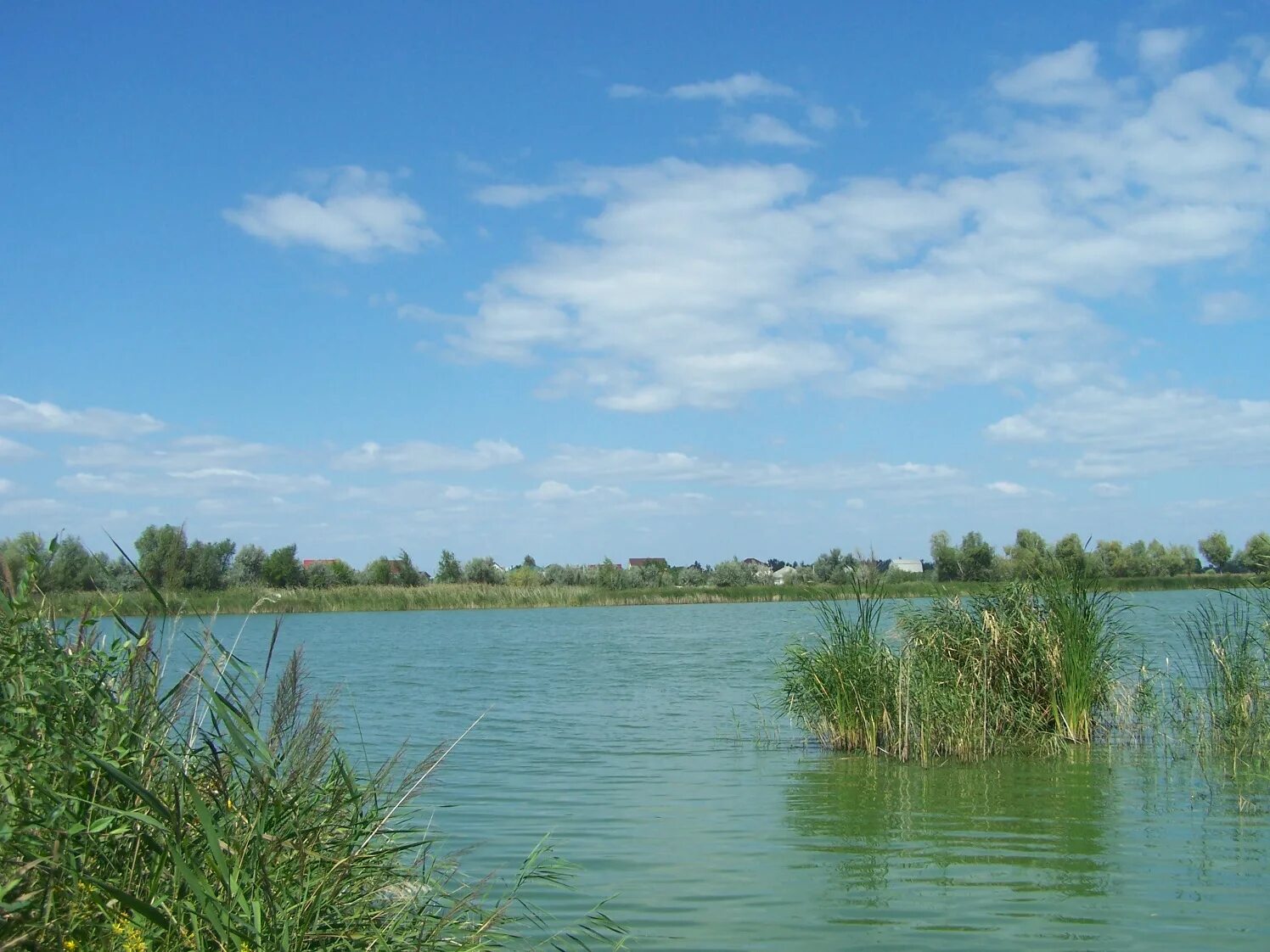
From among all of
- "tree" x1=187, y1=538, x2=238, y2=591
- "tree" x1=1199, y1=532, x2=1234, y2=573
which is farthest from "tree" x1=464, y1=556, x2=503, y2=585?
"tree" x1=187, y1=538, x2=238, y2=591

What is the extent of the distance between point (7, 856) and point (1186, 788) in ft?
34.1

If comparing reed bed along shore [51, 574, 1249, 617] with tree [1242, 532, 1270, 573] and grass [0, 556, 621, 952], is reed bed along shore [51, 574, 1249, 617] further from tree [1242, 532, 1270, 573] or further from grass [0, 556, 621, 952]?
grass [0, 556, 621, 952]

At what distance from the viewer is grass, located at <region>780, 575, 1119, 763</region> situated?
12.7m

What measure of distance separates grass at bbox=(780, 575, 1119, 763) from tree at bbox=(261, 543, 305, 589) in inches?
2138

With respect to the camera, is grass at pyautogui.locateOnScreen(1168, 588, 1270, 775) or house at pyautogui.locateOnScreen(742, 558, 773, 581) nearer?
grass at pyautogui.locateOnScreen(1168, 588, 1270, 775)

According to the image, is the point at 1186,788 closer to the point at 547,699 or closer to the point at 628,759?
the point at 628,759

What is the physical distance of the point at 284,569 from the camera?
6675cm

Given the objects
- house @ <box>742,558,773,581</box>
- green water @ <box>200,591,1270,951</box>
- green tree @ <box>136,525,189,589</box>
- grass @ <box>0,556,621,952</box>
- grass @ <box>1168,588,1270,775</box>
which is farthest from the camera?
house @ <box>742,558,773,581</box>

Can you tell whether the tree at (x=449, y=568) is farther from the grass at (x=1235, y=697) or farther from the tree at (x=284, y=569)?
the grass at (x=1235, y=697)

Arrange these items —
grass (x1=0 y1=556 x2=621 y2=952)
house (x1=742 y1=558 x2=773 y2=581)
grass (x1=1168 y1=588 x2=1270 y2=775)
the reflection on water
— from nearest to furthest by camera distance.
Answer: grass (x1=0 y1=556 x2=621 y2=952)
the reflection on water
grass (x1=1168 y1=588 x2=1270 y2=775)
house (x1=742 y1=558 x2=773 y2=581)

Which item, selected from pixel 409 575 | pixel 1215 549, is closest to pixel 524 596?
pixel 409 575

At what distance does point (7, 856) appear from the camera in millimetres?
4074

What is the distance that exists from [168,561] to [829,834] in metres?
6.63

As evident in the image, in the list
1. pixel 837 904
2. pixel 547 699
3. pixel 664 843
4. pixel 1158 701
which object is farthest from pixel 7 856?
pixel 547 699
